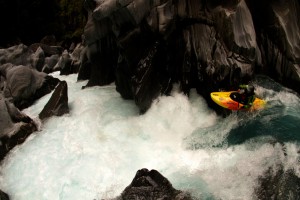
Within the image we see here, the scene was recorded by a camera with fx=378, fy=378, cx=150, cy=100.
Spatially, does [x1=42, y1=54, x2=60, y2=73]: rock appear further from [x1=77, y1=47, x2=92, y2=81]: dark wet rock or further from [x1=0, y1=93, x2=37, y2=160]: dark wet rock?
[x1=0, y1=93, x2=37, y2=160]: dark wet rock

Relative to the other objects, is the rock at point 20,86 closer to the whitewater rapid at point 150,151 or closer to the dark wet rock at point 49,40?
the whitewater rapid at point 150,151

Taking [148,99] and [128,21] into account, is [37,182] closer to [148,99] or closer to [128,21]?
[148,99]

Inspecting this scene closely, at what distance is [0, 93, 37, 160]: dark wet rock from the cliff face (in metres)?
4.54

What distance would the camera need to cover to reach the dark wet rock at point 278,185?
9.45 m

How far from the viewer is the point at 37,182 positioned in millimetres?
12227

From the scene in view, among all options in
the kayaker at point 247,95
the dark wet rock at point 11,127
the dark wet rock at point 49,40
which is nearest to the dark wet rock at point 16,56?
the dark wet rock at point 11,127

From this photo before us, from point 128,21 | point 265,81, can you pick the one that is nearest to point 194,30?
point 128,21

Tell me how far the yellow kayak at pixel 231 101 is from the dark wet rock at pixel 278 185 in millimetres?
3388

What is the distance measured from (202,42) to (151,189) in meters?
6.77

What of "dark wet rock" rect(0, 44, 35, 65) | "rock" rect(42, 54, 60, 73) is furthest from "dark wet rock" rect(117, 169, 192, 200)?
"rock" rect(42, 54, 60, 73)

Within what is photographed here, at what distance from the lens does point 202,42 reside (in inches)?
571

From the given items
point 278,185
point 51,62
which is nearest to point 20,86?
point 51,62

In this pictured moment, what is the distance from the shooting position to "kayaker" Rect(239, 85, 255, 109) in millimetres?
13068

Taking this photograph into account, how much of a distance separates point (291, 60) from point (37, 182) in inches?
421
